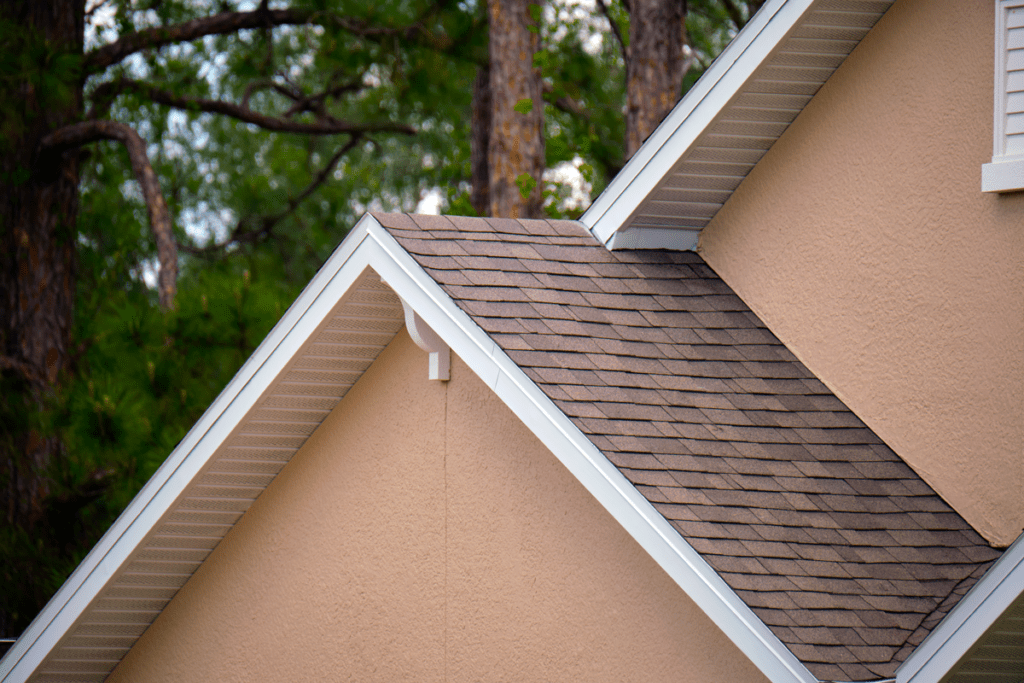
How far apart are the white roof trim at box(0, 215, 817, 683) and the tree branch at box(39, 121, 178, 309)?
16.2 feet

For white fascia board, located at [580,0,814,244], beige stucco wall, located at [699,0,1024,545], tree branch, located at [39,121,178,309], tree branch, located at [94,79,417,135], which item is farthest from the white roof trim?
tree branch, located at [94,79,417,135]

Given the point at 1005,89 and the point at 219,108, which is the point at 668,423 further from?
the point at 219,108

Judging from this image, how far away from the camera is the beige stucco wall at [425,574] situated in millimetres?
5465

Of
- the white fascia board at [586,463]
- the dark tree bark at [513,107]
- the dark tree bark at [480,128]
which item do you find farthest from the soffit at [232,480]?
the dark tree bark at [480,128]

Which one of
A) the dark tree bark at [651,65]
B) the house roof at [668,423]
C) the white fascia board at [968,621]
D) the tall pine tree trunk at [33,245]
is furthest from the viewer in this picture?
the dark tree bark at [651,65]

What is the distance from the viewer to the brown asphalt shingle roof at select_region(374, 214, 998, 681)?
484cm

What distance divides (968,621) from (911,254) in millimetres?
2356

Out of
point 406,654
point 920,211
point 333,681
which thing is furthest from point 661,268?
point 333,681

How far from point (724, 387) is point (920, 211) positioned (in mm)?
1469

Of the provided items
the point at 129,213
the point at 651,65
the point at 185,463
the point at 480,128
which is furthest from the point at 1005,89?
the point at 129,213

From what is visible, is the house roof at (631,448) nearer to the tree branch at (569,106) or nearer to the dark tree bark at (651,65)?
the dark tree bark at (651,65)

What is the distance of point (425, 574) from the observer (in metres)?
6.25

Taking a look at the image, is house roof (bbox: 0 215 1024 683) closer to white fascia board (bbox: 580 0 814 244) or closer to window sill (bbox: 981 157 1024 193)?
white fascia board (bbox: 580 0 814 244)

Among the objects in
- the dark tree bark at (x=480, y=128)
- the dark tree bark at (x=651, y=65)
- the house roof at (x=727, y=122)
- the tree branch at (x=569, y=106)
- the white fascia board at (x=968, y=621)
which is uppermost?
the tree branch at (x=569, y=106)
